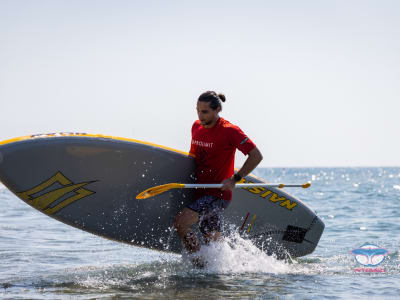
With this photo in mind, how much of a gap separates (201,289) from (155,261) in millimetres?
1857

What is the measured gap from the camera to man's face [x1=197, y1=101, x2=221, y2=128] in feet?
16.5

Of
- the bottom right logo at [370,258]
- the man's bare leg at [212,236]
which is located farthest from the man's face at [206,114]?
the bottom right logo at [370,258]

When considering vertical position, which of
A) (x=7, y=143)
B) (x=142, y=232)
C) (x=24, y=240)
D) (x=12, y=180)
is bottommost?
(x=24, y=240)

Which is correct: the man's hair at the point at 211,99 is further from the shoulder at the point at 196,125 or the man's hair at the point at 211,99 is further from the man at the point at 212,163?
the shoulder at the point at 196,125

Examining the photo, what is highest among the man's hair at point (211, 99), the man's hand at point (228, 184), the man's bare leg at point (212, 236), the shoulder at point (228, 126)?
the man's hair at point (211, 99)

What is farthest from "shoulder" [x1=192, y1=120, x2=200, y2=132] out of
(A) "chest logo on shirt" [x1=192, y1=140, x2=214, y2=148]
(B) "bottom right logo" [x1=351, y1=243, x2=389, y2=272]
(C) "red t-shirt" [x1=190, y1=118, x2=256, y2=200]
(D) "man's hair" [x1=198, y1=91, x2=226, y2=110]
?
(B) "bottom right logo" [x1=351, y1=243, x2=389, y2=272]

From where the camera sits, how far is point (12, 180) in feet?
17.0

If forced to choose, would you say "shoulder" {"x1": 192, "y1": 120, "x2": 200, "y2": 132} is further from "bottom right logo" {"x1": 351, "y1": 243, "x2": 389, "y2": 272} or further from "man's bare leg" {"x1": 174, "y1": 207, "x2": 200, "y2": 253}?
"bottom right logo" {"x1": 351, "y1": 243, "x2": 389, "y2": 272}

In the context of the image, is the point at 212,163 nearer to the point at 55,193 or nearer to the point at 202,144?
the point at 202,144

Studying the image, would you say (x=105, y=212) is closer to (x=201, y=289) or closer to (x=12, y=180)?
(x=12, y=180)

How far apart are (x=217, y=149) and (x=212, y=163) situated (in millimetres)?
179

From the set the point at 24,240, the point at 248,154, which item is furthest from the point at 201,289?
the point at 24,240

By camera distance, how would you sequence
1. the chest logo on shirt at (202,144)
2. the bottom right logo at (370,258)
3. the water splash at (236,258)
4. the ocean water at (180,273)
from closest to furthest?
the ocean water at (180,273) → the chest logo on shirt at (202,144) → the water splash at (236,258) → the bottom right logo at (370,258)

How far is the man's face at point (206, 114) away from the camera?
502 centimetres
